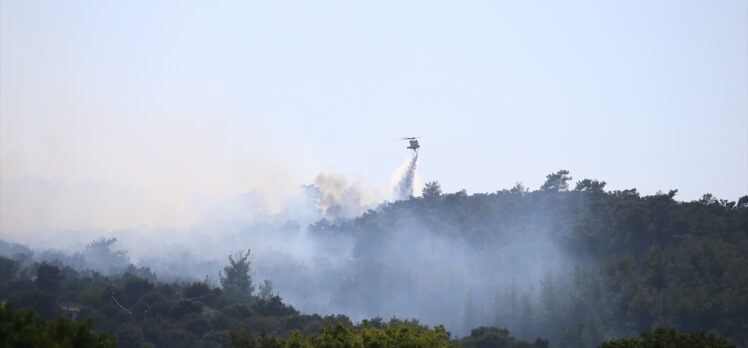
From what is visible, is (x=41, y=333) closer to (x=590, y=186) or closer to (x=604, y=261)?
(x=604, y=261)

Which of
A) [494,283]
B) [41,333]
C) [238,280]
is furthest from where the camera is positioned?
[238,280]

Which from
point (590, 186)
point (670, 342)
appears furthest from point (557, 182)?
point (670, 342)

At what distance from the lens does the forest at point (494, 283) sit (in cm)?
10369

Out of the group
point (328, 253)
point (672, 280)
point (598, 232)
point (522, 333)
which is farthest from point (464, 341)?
point (328, 253)

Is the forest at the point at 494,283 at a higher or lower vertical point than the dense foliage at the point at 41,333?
higher

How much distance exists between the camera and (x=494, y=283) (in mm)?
146250

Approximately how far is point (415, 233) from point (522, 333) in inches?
2487

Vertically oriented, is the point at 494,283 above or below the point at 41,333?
above

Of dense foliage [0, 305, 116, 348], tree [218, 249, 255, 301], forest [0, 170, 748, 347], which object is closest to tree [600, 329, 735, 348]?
forest [0, 170, 748, 347]

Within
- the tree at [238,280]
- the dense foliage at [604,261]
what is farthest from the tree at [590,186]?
the tree at [238,280]

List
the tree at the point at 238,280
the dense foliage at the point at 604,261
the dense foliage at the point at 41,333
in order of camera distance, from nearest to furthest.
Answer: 1. the dense foliage at the point at 41,333
2. the dense foliage at the point at 604,261
3. the tree at the point at 238,280

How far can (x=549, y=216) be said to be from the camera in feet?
554

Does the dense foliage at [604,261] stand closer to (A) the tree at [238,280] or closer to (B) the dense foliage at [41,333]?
(A) the tree at [238,280]

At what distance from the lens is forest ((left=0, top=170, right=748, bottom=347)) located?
104 meters
